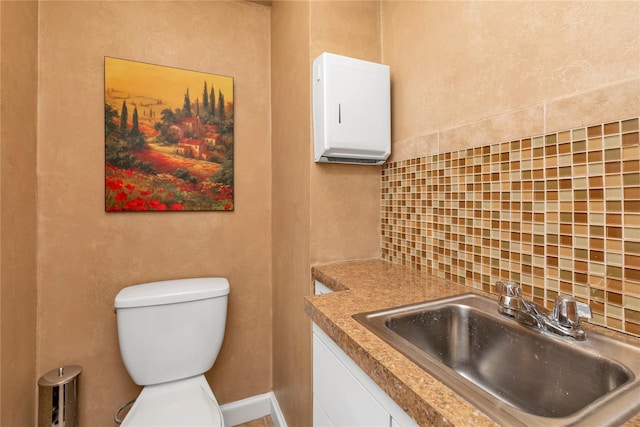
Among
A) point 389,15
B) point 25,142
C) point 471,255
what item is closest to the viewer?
point 471,255

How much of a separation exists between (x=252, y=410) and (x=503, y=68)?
2.02 m

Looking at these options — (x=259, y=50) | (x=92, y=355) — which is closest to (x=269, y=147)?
(x=259, y=50)

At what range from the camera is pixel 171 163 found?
156cm

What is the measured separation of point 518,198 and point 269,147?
1337 mm

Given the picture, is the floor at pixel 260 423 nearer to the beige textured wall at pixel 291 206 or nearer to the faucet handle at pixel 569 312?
the beige textured wall at pixel 291 206

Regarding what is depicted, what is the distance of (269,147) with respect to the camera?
5.88 feet

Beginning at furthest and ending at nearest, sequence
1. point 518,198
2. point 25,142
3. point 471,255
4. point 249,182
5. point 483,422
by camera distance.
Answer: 1. point 249,182
2. point 25,142
3. point 471,255
4. point 518,198
5. point 483,422

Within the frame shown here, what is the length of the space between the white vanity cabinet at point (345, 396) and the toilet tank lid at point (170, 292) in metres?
0.72

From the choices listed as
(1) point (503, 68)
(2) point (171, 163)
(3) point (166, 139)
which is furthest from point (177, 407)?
(1) point (503, 68)

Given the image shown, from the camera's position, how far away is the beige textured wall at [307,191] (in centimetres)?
128

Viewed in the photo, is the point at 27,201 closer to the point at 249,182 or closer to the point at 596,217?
the point at 249,182

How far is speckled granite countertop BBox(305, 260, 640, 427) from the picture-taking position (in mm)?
429

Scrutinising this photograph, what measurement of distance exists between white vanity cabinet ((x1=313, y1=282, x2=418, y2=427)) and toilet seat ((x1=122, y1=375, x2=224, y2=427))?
460mm

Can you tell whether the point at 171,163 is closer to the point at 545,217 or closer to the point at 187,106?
the point at 187,106
